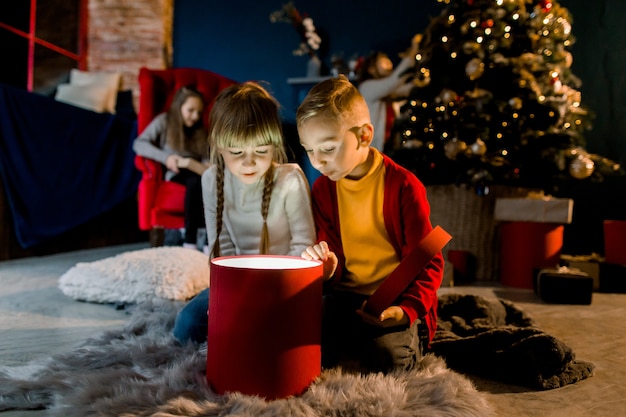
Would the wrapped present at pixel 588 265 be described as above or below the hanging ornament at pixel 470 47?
below

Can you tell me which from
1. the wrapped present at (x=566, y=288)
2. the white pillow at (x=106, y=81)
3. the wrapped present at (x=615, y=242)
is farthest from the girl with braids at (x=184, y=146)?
the wrapped present at (x=615, y=242)

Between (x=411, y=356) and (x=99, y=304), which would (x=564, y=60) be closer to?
(x=411, y=356)

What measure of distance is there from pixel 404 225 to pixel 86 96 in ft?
9.52

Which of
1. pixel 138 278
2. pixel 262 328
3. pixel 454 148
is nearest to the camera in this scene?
pixel 262 328

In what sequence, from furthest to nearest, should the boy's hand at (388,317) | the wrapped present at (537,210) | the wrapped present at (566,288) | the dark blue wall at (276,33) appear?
the dark blue wall at (276,33) < the wrapped present at (537,210) < the wrapped present at (566,288) < the boy's hand at (388,317)

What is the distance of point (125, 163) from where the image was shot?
280 cm

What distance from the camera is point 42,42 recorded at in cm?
349

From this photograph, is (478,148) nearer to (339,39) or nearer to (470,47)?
(470,47)

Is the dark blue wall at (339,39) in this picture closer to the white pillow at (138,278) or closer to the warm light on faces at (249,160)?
the white pillow at (138,278)

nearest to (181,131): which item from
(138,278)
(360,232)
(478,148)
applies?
(138,278)

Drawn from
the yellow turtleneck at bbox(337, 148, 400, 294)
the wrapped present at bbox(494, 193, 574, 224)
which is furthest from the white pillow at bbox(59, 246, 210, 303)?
the wrapped present at bbox(494, 193, 574, 224)

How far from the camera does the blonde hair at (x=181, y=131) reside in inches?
87.2

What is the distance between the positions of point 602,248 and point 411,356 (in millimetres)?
2269

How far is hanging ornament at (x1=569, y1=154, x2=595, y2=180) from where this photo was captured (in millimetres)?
2043
